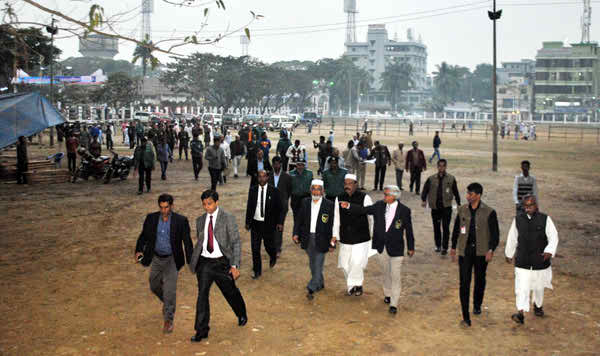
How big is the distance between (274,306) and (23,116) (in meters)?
12.7

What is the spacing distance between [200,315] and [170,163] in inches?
819

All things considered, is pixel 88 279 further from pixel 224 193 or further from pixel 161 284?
pixel 224 193

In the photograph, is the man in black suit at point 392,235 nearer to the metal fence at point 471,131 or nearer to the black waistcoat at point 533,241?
the black waistcoat at point 533,241

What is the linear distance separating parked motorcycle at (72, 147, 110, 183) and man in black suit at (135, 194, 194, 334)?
48.6 feet

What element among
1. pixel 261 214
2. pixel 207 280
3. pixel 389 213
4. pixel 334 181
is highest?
pixel 334 181

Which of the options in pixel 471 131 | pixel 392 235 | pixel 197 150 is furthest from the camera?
pixel 471 131

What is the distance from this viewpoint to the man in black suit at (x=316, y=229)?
7695 millimetres

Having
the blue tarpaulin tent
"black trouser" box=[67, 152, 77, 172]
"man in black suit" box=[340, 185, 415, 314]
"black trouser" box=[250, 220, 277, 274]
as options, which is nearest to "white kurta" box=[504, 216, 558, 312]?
"man in black suit" box=[340, 185, 415, 314]

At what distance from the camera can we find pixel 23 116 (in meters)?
17.1

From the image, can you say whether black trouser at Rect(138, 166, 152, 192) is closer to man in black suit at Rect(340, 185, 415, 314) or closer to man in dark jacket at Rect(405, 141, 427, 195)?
man in dark jacket at Rect(405, 141, 427, 195)

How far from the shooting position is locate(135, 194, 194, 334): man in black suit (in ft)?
20.3

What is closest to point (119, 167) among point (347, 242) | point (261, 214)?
point (261, 214)

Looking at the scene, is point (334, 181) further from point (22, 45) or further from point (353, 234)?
point (22, 45)

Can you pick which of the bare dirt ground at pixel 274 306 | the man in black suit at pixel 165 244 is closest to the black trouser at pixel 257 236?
the bare dirt ground at pixel 274 306
